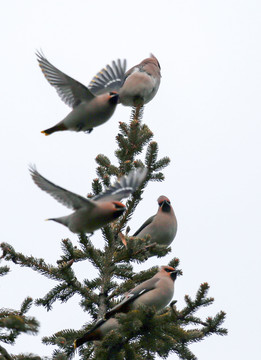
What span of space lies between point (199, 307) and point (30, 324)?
1.35 metres

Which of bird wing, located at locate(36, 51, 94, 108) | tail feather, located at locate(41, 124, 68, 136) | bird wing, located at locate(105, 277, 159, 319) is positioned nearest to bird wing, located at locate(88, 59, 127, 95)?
bird wing, located at locate(36, 51, 94, 108)

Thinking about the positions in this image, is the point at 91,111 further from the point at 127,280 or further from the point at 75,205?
the point at 127,280

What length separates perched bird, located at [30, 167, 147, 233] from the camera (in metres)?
4.11

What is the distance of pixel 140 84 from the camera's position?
6.50 m

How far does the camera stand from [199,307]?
397cm

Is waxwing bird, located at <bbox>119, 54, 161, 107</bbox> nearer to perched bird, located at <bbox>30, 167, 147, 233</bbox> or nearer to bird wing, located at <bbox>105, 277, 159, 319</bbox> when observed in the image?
perched bird, located at <bbox>30, 167, 147, 233</bbox>

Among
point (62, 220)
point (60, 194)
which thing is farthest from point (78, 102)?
point (62, 220)

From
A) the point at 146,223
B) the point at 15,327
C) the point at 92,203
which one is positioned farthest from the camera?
the point at 146,223

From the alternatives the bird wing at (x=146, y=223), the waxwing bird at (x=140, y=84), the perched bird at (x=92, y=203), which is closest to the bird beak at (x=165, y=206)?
the bird wing at (x=146, y=223)

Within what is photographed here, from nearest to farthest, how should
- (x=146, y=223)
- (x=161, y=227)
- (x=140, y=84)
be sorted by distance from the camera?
(x=161, y=227)
(x=146, y=223)
(x=140, y=84)

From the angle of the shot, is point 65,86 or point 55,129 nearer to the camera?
point 55,129

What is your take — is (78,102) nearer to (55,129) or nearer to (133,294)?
(55,129)

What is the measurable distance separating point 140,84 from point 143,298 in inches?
110

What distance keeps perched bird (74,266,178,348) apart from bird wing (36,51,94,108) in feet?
5.11
